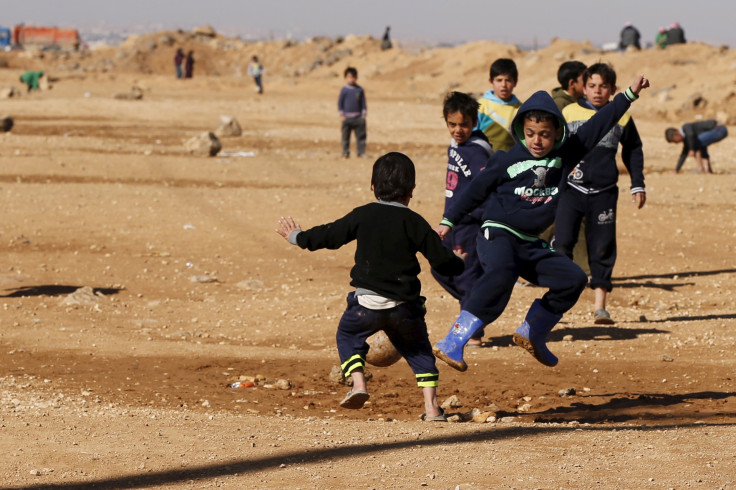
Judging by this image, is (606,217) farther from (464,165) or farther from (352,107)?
(352,107)

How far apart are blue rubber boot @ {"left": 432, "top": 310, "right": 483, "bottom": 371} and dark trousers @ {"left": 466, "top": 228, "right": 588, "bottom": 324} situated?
7 cm

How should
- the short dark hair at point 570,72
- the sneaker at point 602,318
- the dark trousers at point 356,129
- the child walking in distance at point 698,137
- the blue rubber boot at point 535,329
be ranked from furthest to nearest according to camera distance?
the dark trousers at point 356,129 → the child walking in distance at point 698,137 → the short dark hair at point 570,72 → the sneaker at point 602,318 → the blue rubber boot at point 535,329

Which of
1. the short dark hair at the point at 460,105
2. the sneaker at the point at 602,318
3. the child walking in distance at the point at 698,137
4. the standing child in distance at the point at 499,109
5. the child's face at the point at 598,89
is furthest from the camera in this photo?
the child walking in distance at the point at 698,137

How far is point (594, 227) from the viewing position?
953cm

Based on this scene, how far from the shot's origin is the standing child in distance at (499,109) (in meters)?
8.93

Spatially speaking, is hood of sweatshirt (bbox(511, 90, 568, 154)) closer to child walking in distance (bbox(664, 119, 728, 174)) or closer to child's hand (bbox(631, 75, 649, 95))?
child's hand (bbox(631, 75, 649, 95))

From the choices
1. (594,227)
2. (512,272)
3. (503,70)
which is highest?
(503,70)

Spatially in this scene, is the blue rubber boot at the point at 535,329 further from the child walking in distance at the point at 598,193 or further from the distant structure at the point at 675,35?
the distant structure at the point at 675,35

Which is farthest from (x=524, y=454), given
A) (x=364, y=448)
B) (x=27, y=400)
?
(x=27, y=400)

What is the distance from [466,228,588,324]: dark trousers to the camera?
21.5 ft

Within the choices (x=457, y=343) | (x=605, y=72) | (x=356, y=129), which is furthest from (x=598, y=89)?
(x=356, y=129)

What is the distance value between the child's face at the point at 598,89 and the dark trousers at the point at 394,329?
144 inches

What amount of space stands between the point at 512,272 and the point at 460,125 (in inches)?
62.2

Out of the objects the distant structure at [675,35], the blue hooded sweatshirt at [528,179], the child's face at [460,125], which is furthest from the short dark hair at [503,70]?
the distant structure at [675,35]
